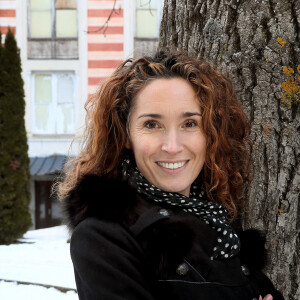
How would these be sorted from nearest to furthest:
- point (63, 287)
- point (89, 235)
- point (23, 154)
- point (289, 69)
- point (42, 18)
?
point (89, 235)
point (289, 69)
point (63, 287)
point (23, 154)
point (42, 18)

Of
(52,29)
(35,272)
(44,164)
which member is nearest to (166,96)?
(35,272)

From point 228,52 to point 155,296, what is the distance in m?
1.21

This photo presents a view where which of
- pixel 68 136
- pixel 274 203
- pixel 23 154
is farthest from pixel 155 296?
pixel 68 136

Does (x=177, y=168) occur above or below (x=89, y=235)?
above

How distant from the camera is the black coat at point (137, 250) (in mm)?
1646

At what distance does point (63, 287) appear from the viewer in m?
3.79

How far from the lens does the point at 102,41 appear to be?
1306 cm

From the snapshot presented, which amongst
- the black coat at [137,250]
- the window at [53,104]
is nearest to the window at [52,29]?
the window at [53,104]

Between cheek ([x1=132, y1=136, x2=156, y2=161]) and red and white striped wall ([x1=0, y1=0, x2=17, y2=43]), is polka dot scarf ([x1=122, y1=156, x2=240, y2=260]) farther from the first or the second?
red and white striped wall ([x1=0, y1=0, x2=17, y2=43])

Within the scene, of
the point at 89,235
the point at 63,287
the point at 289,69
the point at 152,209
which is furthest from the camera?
the point at 63,287

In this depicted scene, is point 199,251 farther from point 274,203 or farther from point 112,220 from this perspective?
point 274,203

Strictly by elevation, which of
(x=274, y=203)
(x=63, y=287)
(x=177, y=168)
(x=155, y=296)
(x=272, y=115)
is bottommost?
(x=63, y=287)

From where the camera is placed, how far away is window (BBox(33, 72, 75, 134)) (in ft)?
43.4

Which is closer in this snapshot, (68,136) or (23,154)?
(23,154)
